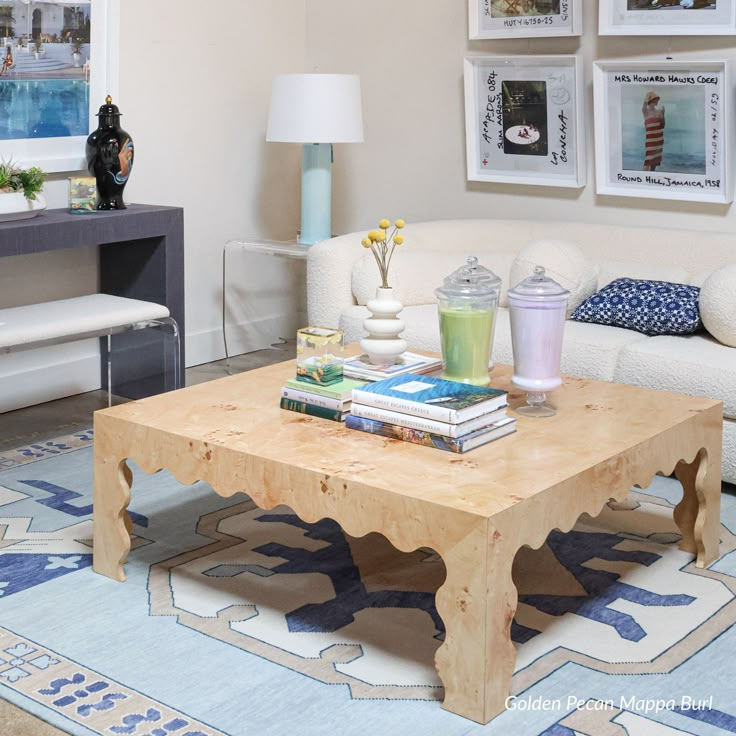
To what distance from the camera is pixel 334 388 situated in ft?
8.16

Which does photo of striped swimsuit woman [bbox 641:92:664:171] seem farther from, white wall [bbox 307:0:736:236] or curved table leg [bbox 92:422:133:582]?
curved table leg [bbox 92:422:133:582]

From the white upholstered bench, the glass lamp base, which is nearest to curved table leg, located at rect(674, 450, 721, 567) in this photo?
the glass lamp base

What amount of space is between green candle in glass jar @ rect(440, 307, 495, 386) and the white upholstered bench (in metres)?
1.40

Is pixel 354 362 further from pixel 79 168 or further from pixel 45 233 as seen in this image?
pixel 79 168

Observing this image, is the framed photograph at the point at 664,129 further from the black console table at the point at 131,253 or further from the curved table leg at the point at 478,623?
the curved table leg at the point at 478,623

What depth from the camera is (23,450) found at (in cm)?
358

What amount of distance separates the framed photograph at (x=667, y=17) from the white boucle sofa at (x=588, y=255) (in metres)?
0.70

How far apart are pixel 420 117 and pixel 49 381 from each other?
191cm

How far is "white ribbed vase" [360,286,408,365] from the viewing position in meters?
2.66

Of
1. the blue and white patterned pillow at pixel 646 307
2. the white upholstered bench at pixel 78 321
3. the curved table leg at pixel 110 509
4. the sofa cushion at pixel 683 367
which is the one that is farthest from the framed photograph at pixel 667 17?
the curved table leg at pixel 110 509

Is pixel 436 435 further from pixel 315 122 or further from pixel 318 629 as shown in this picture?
pixel 315 122

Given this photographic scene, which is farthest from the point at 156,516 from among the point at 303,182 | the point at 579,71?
the point at 579,71

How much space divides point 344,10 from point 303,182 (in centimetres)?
90

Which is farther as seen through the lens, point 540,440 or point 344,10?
point 344,10
